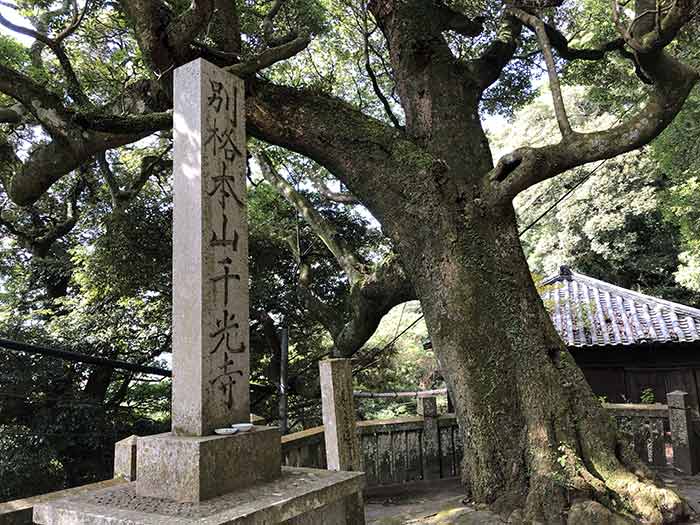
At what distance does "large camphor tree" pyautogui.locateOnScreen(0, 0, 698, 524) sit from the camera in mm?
5238

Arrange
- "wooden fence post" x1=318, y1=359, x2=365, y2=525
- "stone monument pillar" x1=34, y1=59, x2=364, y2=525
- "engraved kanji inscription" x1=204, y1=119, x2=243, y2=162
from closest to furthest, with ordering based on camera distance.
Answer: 1. "stone monument pillar" x1=34, y1=59, x2=364, y2=525
2. "engraved kanji inscription" x1=204, y1=119, x2=243, y2=162
3. "wooden fence post" x1=318, y1=359, x2=365, y2=525

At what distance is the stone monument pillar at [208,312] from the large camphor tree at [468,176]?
2.88 metres

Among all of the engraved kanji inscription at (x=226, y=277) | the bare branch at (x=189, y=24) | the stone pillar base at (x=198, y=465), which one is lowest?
the stone pillar base at (x=198, y=465)

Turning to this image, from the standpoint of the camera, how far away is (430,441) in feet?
25.4

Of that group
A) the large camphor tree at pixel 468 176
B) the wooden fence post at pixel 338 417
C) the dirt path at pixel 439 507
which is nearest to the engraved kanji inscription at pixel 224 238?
the wooden fence post at pixel 338 417

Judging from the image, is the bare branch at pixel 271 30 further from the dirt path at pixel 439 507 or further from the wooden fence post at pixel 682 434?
the wooden fence post at pixel 682 434

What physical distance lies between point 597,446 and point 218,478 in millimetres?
4154

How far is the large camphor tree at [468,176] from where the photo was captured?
5238 millimetres

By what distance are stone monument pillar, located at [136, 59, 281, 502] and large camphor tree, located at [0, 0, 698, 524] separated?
288 centimetres

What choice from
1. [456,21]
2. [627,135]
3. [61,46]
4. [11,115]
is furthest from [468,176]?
[61,46]

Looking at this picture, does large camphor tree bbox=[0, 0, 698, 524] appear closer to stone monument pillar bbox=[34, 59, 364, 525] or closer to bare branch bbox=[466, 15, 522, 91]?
bare branch bbox=[466, 15, 522, 91]

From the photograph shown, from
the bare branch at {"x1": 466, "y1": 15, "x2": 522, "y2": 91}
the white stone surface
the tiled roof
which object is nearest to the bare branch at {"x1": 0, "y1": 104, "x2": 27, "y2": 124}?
the white stone surface

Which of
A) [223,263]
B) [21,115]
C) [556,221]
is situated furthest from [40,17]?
[556,221]

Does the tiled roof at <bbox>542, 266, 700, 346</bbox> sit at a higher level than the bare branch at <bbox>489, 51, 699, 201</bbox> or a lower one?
lower
